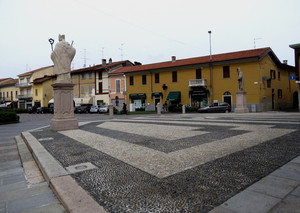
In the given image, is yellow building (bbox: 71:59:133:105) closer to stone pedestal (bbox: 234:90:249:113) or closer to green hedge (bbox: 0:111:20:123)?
green hedge (bbox: 0:111:20:123)

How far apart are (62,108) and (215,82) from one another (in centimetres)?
2320

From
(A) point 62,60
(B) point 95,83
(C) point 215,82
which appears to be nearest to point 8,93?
(B) point 95,83

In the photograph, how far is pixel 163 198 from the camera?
249 centimetres

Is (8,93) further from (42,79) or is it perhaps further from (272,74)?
(272,74)

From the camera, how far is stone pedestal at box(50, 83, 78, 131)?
378 inches

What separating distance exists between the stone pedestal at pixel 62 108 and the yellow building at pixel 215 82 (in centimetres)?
2214

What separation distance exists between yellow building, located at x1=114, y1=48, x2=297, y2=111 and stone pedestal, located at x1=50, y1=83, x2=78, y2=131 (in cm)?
2214

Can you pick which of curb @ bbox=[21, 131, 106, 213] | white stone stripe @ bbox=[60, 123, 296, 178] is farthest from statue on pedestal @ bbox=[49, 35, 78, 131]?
curb @ bbox=[21, 131, 106, 213]

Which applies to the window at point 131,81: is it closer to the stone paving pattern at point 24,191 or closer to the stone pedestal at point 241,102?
the stone pedestal at point 241,102

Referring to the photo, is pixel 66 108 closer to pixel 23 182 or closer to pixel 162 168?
pixel 23 182

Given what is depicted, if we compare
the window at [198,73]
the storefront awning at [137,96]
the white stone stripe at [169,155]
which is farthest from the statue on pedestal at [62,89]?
the storefront awning at [137,96]

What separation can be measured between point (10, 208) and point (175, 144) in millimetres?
3726

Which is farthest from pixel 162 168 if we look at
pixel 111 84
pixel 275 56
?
pixel 111 84

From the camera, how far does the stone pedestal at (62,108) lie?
31.5 ft
